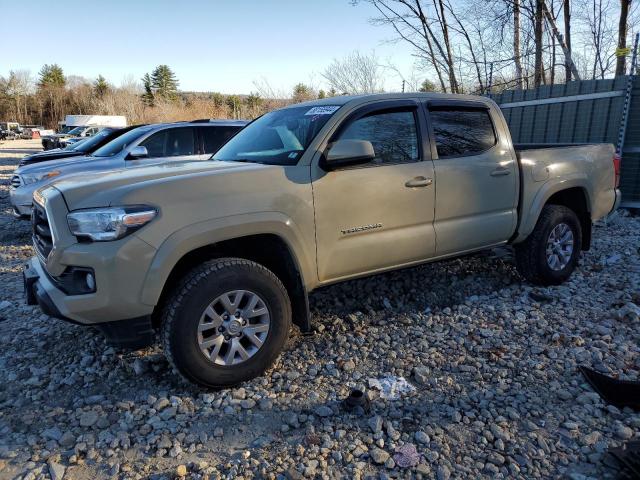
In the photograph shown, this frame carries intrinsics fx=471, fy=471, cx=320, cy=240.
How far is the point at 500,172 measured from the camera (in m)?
4.22

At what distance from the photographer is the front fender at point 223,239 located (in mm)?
2746

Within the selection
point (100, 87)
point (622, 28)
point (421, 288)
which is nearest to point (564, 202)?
point (421, 288)

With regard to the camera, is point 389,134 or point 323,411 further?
point 389,134

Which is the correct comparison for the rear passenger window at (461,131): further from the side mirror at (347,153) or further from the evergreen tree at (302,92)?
the evergreen tree at (302,92)

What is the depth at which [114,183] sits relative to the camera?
2908mm

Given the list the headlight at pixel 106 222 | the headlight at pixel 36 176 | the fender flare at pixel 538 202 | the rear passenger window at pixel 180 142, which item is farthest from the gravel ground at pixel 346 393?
the rear passenger window at pixel 180 142

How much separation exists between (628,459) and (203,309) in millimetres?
2384

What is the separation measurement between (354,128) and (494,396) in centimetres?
210

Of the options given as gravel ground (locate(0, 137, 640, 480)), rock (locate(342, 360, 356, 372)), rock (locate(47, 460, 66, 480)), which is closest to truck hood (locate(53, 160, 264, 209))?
gravel ground (locate(0, 137, 640, 480))

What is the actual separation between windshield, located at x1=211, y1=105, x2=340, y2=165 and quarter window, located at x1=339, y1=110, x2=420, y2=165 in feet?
0.79

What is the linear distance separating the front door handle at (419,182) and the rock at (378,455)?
1955mm

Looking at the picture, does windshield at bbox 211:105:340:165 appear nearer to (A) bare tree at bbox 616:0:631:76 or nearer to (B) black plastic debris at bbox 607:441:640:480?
(B) black plastic debris at bbox 607:441:640:480

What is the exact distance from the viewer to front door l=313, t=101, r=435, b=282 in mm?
3344

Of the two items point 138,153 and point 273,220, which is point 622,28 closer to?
point 138,153
